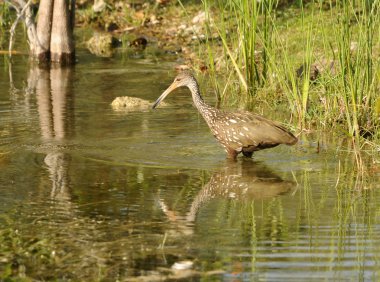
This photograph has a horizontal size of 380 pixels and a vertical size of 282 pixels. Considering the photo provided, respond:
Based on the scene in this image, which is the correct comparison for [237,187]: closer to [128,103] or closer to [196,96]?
[196,96]

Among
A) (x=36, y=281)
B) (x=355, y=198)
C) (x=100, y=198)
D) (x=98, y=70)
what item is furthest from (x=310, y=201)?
(x=98, y=70)

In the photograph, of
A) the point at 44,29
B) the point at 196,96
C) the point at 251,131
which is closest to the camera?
the point at 251,131

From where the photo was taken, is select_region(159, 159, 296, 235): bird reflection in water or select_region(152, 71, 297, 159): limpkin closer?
select_region(159, 159, 296, 235): bird reflection in water

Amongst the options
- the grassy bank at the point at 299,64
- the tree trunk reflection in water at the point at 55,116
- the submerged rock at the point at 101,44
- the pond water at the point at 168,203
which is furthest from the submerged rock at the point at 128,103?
the submerged rock at the point at 101,44

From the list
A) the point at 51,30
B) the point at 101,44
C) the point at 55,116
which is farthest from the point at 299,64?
the point at 101,44

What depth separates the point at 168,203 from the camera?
9945mm

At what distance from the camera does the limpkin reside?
1167 centimetres

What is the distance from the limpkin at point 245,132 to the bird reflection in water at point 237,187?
0.23 m

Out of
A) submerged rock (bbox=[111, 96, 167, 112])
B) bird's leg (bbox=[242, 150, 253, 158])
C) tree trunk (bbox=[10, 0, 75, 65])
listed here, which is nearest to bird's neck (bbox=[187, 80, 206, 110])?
bird's leg (bbox=[242, 150, 253, 158])

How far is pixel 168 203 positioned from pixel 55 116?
5219mm

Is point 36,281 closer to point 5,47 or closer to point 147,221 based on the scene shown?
point 147,221

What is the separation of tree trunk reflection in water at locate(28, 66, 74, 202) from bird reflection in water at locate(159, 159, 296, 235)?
1275 millimetres

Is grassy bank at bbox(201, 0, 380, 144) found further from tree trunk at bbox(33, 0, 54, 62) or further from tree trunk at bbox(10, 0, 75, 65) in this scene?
Answer: tree trunk at bbox(33, 0, 54, 62)

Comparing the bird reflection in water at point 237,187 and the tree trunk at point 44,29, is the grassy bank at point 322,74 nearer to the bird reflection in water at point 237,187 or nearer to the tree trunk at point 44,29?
the bird reflection in water at point 237,187
